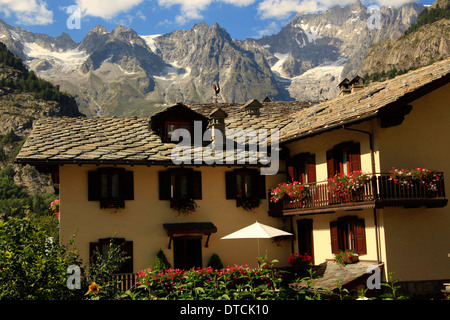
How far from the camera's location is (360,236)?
18906 mm

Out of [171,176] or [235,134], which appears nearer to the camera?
[171,176]

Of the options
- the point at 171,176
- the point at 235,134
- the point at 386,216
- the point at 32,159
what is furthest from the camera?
the point at 235,134

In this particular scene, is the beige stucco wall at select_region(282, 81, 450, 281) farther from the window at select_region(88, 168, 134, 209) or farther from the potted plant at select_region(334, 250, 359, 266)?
the window at select_region(88, 168, 134, 209)

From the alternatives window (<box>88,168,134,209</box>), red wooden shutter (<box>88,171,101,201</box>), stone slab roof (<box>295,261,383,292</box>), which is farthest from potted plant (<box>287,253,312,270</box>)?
red wooden shutter (<box>88,171,101,201</box>)

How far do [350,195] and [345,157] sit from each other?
7.21 ft

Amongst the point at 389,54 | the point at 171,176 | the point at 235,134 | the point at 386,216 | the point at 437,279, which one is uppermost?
the point at 389,54

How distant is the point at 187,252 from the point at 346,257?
6.11m

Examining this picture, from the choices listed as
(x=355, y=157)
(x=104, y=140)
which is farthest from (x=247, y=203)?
(x=104, y=140)

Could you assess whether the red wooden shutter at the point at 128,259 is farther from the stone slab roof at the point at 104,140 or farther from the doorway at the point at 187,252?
the stone slab roof at the point at 104,140

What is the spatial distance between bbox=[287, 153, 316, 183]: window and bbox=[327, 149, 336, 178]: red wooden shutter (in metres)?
1.04

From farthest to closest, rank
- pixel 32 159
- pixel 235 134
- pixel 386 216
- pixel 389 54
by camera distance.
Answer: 1. pixel 389 54
2. pixel 235 134
3. pixel 32 159
4. pixel 386 216
